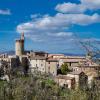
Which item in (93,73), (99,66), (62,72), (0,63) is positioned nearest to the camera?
(99,66)

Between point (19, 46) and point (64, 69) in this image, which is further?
point (19, 46)

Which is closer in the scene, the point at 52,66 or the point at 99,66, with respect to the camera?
the point at 99,66

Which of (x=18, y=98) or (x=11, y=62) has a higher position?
(x=11, y=62)

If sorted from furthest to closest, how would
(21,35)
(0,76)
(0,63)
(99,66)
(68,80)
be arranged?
(21,35)
(0,63)
(0,76)
(68,80)
(99,66)

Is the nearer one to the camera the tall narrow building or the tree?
the tree

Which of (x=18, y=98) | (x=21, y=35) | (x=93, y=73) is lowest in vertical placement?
(x=18, y=98)

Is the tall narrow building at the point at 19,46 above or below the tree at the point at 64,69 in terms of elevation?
above

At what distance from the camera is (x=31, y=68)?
61.1 meters

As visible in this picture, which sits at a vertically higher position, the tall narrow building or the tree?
the tall narrow building

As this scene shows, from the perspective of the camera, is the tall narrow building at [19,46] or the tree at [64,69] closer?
the tree at [64,69]

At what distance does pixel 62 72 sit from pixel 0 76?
36.2 ft

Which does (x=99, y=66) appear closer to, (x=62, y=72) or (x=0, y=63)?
(x=62, y=72)

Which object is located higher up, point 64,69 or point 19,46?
point 19,46

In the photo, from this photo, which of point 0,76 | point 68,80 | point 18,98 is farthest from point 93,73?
point 0,76
